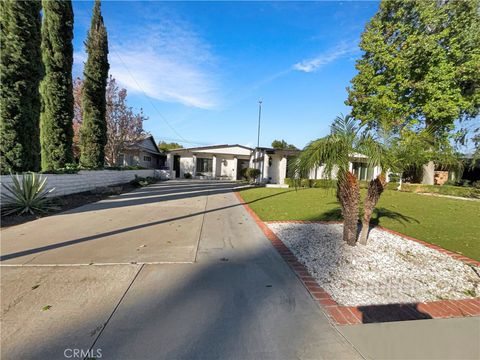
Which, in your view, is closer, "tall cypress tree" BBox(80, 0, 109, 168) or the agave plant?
the agave plant

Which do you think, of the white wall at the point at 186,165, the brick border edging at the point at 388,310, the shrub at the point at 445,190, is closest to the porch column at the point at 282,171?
the shrub at the point at 445,190

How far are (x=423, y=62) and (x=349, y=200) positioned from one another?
62.1 feet

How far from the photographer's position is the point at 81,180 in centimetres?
1051

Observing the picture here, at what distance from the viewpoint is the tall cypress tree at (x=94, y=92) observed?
13805 millimetres

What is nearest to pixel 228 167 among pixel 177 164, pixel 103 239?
pixel 177 164

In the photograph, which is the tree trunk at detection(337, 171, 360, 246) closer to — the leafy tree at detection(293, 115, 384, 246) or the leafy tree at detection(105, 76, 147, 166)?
the leafy tree at detection(293, 115, 384, 246)

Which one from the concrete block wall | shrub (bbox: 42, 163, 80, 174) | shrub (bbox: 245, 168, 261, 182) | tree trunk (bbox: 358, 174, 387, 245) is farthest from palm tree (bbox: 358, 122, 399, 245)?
shrub (bbox: 245, 168, 261, 182)

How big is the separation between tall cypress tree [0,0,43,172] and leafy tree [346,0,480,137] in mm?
17114

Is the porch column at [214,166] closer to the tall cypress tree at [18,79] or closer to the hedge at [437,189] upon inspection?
the hedge at [437,189]

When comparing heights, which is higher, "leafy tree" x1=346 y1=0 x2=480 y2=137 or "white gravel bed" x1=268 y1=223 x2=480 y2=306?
"leafy tree" x1=346 y1=0 x2=480 y2=137

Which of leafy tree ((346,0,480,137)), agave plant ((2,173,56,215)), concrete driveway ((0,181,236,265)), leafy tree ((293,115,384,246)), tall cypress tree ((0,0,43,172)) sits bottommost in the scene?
concrete driveway ((0,181,236,265))

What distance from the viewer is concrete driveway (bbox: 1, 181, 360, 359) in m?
1.92

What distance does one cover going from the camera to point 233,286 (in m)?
2.92

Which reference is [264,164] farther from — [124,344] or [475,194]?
[124,344]
